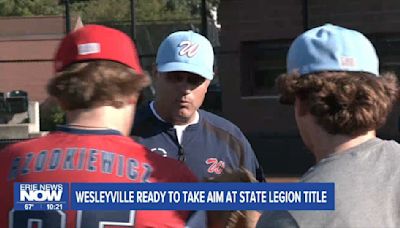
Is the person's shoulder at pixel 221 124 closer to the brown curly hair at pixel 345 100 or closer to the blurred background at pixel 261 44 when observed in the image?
the brown curly hair at pixel 345 100

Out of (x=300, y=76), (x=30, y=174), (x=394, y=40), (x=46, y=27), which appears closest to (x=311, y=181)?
(x=300, y=76)

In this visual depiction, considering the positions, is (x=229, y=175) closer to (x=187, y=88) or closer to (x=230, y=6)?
(x=187, y=88)

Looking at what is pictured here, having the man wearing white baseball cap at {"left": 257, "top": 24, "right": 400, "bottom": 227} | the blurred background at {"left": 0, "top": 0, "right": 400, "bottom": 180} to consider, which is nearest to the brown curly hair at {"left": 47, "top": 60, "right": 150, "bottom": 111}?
the man wearing white baseball cap at {"left": 257, "top": 24, "right": 400, "bottom": 227}

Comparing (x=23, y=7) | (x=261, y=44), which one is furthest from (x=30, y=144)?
(x=23, y=7)

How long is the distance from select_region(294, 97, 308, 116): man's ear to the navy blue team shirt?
1415 mm

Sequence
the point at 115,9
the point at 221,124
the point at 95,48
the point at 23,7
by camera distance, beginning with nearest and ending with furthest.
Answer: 1. the point at 95,48
2. the point at 221,124
3. the point at 115,9
4. the point at 23,7

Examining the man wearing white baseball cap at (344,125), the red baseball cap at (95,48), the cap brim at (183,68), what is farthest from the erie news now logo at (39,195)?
the cap brim at (183,68)

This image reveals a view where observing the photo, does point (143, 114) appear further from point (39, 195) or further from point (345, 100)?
point (345, 100)

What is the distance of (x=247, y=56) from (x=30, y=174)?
17331 millimetres

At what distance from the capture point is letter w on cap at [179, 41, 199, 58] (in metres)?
3.64

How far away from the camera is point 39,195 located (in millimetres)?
2111

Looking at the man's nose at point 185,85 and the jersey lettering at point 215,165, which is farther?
the man's nose at point 185,85

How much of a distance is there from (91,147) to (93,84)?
0.56 ft

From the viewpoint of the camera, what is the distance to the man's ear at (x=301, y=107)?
2.14 m
